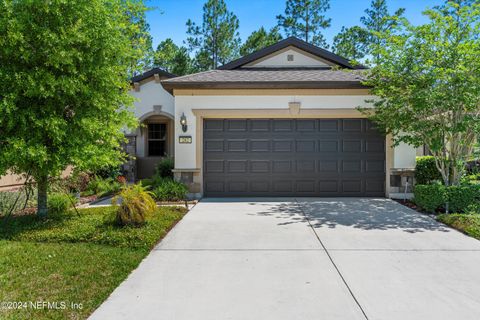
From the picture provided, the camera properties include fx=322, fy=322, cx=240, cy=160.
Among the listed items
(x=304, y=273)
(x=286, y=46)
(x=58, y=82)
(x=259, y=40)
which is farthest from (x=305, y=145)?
(x=259, y=40)

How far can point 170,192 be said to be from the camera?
30.2ft

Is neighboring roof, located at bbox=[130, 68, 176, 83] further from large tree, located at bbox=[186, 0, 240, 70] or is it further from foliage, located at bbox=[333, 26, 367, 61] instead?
foliage, located at bbox=[333, 26, 367, 61]

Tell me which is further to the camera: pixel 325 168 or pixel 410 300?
pixel 325 168

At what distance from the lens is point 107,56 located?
6242mm

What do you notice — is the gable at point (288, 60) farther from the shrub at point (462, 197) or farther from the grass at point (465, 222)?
the grass at point (465, 222)

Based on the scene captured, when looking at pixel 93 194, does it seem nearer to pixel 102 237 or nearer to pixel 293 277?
pixel 102 237

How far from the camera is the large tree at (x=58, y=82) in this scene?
5500 millimetres

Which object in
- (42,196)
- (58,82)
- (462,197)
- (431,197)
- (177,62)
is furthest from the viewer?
(177,62)

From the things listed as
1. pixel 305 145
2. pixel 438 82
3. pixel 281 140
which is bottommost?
pixel 305 145

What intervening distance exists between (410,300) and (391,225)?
348 cm

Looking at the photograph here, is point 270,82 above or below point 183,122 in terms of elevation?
above

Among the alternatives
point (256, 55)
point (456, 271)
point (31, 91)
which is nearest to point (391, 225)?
point (456, 271)

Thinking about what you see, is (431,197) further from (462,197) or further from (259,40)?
(259,40)

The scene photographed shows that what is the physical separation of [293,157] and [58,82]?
659cm
